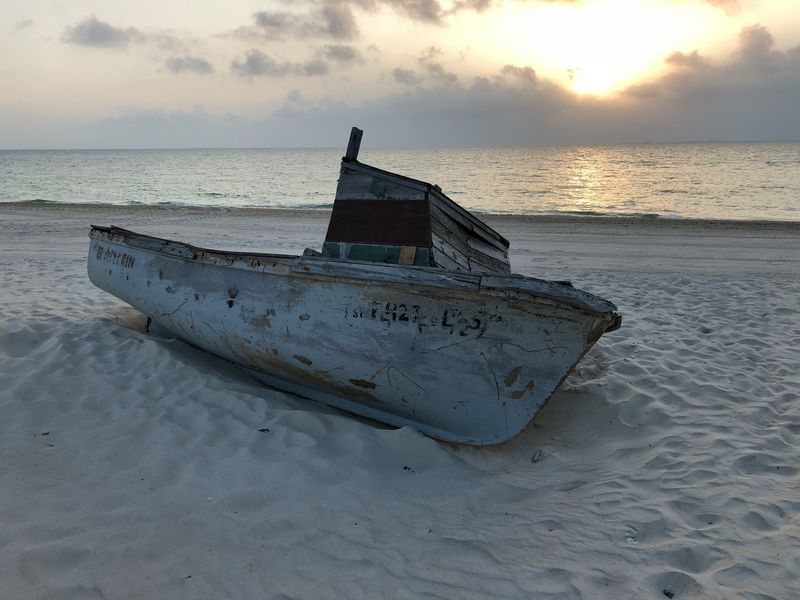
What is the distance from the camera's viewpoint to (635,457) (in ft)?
11.1

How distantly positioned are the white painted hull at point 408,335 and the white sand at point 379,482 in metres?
0.23

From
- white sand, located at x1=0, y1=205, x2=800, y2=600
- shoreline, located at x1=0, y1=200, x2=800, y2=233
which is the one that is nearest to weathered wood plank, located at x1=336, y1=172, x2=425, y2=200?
white sand, located at x1=0, y1=205, x2=800, y2=600

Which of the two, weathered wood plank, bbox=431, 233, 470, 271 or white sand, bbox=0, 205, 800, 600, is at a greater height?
weathered wood plank, bbox=431, 233, 470, 271

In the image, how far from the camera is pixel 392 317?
3.44 m

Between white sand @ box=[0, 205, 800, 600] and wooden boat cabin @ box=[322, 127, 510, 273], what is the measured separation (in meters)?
1.36

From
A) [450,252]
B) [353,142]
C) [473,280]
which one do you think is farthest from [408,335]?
[353,142]

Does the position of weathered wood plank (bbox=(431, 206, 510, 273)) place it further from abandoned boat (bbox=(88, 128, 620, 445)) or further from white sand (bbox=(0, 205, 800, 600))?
white sand (bbox=(0, 205, 800, 600))

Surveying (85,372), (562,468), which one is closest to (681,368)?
(562,468)

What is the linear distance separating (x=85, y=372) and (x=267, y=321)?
5.10 ft

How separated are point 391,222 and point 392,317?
47.1 inches

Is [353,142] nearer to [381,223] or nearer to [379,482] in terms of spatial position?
[381,223]

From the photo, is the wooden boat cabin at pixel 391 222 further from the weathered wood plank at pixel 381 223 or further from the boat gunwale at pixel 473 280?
the boat gunwale at pixel 473 280

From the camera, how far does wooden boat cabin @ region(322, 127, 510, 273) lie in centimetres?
421

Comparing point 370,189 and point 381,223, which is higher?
point 370,189
